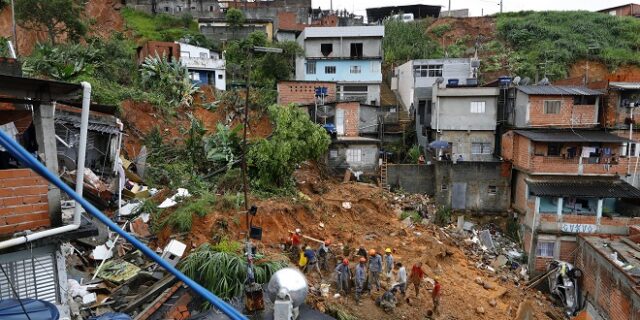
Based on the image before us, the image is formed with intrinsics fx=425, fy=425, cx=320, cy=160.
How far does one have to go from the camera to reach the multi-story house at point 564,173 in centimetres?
1886

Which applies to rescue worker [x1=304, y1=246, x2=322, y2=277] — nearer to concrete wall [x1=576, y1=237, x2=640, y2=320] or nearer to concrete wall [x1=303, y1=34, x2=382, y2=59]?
concrete wall [x1=576, y1=237, x2=640, y2=320]

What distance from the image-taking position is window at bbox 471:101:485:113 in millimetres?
23953

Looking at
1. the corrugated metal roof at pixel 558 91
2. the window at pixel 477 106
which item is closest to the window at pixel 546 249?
the corrugated metal roof at pixel 558 91

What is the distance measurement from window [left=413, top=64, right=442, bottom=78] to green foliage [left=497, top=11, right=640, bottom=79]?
9285 millimetres

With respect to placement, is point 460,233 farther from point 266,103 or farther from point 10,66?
point 10,66

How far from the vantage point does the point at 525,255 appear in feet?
65.5

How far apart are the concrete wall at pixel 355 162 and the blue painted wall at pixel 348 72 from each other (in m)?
9.46

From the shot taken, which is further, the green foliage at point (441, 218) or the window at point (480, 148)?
the window at point (480, 148)

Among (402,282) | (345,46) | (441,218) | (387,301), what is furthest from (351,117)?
(387,301)

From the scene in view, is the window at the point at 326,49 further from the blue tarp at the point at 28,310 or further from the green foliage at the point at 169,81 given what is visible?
the blue tarp at the point at 28,310

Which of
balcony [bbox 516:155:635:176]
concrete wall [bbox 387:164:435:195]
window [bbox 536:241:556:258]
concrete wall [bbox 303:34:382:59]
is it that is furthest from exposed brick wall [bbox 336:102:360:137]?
window [bbox 536:241:556:258]

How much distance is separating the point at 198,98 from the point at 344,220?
1274cm

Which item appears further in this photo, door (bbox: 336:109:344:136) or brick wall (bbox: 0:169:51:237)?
door (bbox: 336:109:344:136)

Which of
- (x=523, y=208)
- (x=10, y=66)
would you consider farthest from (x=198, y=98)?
(x=523, y=208)
